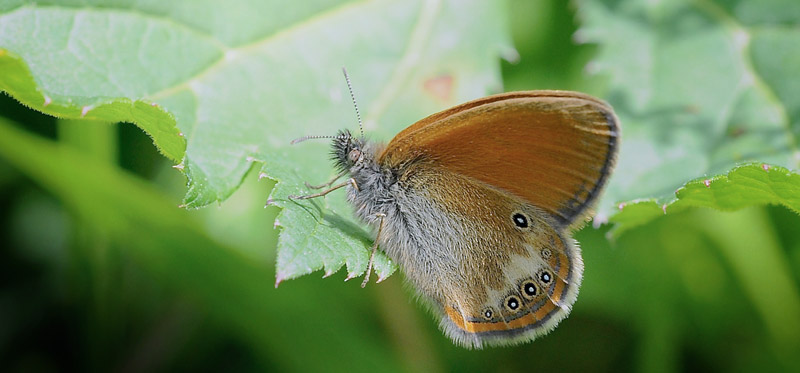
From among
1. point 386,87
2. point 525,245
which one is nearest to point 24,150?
point 386,87

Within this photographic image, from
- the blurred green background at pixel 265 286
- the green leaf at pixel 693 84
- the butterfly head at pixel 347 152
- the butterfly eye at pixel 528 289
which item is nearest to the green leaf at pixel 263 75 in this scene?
the butterfly head at pixel 347 152

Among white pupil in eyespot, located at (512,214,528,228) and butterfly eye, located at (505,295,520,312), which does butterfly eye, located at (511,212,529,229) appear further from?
butterfly eye, located at (505,295,520,312)

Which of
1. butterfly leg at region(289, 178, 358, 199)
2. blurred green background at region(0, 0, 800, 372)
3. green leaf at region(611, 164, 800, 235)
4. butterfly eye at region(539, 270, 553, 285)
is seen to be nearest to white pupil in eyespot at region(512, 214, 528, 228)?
butterfly eye at region(539, 270, 553, 285)

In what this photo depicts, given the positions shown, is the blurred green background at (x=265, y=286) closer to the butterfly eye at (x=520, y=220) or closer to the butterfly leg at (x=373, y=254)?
the butterfly leg at (x=373, y=254)

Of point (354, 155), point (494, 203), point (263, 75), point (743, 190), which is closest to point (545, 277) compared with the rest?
point (494, 203)

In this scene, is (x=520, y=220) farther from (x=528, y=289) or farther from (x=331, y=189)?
(x=331, y=189)

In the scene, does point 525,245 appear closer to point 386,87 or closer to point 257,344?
point 386,87
